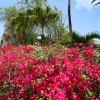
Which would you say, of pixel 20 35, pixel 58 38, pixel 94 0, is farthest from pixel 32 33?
pixel 94 0

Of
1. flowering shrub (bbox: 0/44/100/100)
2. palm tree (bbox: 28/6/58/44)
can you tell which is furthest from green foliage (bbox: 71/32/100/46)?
flowering shrub (bbox: 0/44/100/100)

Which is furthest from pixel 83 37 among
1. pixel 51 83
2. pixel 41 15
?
pixel 51 83

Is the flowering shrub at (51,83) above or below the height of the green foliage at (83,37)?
below

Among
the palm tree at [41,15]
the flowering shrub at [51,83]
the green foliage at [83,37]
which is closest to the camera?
the flowering shrub at [51,83]

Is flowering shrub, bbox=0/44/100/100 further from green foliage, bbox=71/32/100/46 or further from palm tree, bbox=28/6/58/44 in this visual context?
palm tree, bbox=28/6/58/44

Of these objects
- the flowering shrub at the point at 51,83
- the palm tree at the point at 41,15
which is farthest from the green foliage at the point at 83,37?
the flowering shrub at the point at 51,83

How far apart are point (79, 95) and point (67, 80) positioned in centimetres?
66

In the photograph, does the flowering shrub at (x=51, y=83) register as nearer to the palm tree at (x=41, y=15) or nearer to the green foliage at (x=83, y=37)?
the green foliage at (x=83, y=37)

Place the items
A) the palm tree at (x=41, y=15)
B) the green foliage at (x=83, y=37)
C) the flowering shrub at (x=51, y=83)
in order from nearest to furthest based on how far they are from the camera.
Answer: the flowering shrub at (x=51, y=83), the green foliage at (x=83, y=37), the palm tree at (x=41, y=15)

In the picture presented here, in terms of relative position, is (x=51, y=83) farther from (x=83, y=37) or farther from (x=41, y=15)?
(x=41, y=15)

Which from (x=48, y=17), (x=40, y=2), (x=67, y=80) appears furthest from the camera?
(x=40, y=2)

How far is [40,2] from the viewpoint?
15.3 m

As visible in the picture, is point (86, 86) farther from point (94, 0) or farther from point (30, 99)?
point (94, 0)

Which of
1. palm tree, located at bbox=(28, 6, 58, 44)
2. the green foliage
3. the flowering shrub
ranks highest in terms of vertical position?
palm tree, located at bbox=(28, 6, 58, 44)
